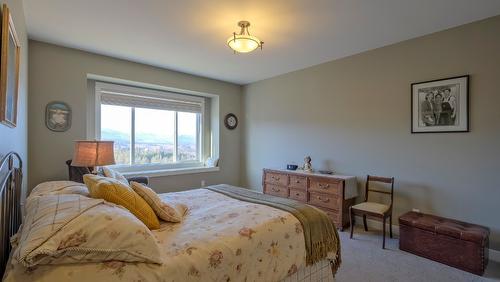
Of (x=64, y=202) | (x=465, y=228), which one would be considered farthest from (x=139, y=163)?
(x=465, y=228)

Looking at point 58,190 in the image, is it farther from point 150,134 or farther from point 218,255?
point 150,134

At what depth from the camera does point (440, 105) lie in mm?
2951

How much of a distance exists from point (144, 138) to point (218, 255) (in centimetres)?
374

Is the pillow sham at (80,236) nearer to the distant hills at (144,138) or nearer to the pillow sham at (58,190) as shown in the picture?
the pillow sham at (58,190)

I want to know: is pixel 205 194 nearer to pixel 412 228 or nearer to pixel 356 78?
pixel 412 228

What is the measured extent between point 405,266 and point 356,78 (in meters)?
2.55

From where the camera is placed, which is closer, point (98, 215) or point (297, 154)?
point (98, 215)

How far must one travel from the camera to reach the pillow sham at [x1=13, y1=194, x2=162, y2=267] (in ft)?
3.21

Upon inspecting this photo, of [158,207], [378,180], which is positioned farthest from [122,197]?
[378,180]

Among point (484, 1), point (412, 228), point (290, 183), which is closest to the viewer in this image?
point (484, 1)

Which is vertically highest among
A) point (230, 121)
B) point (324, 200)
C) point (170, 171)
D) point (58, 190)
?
point (230, 121)

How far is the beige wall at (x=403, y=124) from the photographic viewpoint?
2646 mm

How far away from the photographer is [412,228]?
2727 mm

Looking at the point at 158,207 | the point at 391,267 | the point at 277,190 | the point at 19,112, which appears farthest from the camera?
the point at 277,190
